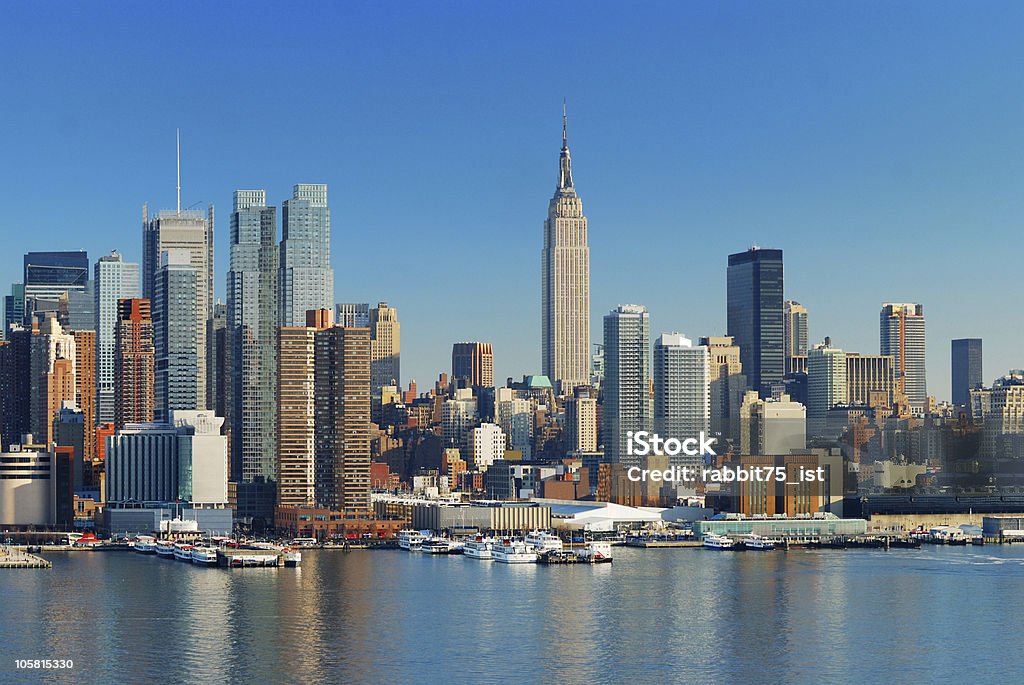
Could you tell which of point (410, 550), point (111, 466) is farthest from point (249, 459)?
point (410, 550)

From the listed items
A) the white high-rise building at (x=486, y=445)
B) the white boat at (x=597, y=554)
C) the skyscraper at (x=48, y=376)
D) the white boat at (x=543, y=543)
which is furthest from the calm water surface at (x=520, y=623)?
the white high-rise building at (x=486, y=445)

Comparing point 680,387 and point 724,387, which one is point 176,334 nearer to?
point 680,387

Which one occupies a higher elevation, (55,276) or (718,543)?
(55,276)

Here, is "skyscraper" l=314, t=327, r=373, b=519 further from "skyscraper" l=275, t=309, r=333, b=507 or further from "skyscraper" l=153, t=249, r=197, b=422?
"skyscraper" l=153, t=249, r=197, b=422

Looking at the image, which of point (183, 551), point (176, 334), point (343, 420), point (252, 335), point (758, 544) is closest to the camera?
point (183, 551)

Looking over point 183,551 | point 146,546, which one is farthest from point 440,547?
point 146,546

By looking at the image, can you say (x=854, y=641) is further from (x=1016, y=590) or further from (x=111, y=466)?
(x=111, y=466)

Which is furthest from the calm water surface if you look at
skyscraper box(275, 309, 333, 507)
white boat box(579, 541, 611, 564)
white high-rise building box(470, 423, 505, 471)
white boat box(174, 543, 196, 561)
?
white high-rise building box(470, 423, 505, 471)
